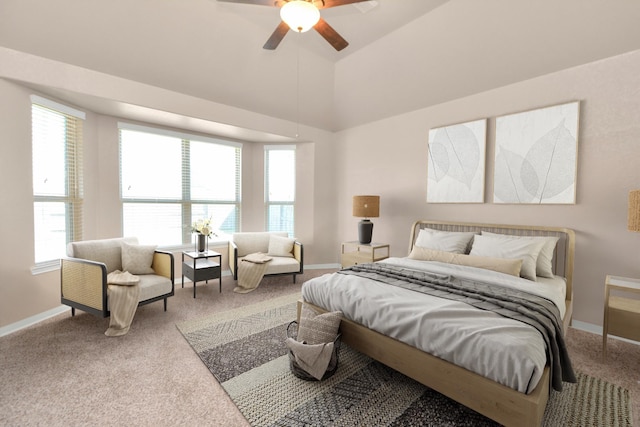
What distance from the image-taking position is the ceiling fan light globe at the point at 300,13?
6.49 feet

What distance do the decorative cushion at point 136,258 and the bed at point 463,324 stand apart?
2.09 metres

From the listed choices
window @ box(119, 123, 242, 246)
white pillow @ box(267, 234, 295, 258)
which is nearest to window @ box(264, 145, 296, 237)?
window @ box(119, 123, 242, 246)

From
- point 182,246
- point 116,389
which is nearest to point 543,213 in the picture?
point 116,389

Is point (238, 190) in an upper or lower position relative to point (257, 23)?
lower

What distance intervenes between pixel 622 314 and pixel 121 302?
452 centimetres

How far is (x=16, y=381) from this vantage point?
2.06 m

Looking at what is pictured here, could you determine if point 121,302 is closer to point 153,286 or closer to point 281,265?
point 153,286

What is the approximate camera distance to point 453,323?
69.0 inches

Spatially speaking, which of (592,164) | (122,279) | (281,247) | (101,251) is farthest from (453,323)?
(101,251)

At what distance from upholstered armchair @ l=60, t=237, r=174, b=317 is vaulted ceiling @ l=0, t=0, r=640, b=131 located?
1746mm

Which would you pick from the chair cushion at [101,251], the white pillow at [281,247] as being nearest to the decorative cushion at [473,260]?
the white pillow at [281,247]

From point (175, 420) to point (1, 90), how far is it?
11.4 ft

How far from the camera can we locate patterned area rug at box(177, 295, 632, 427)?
5.68ft

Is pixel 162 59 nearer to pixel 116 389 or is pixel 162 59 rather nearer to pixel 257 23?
pixel 257 23
